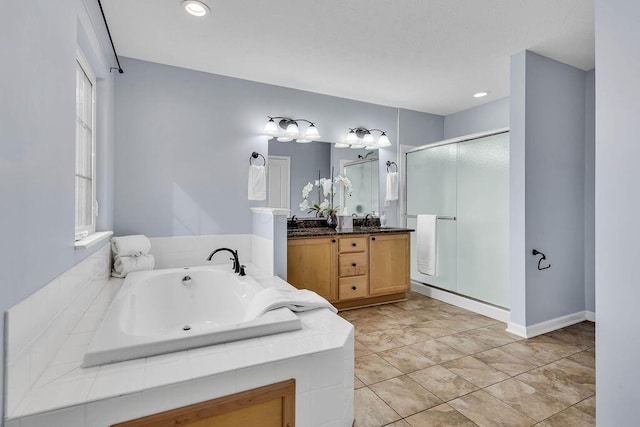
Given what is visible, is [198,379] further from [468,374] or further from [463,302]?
[463,302]

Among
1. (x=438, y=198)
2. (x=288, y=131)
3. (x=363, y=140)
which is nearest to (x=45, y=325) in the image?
(x=288, y=131)

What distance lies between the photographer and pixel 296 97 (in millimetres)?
3754

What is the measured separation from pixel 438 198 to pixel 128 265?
338cm

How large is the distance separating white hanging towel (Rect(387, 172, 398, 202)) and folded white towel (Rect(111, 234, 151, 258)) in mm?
2854

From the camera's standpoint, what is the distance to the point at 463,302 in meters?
3.72

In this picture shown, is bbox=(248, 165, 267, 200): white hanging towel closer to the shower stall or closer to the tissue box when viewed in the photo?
the tissue box

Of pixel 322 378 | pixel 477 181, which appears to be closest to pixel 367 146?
pixel 477 181

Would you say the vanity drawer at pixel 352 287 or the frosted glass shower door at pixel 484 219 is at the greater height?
the frosted glass shower door at pixel 484 219

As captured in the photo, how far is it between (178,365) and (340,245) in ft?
7.72

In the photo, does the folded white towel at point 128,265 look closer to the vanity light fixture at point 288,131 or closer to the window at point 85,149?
the window at point 85,149

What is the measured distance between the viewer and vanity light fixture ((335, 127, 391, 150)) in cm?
404

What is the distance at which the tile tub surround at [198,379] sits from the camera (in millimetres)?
1081

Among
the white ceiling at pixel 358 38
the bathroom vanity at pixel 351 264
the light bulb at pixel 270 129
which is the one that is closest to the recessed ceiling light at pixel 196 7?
the white ceiling at pixel 358 38

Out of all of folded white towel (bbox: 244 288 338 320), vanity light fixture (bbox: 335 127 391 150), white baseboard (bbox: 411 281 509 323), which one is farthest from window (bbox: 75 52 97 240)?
white baseboard (bbox: 411 281 509 323)
